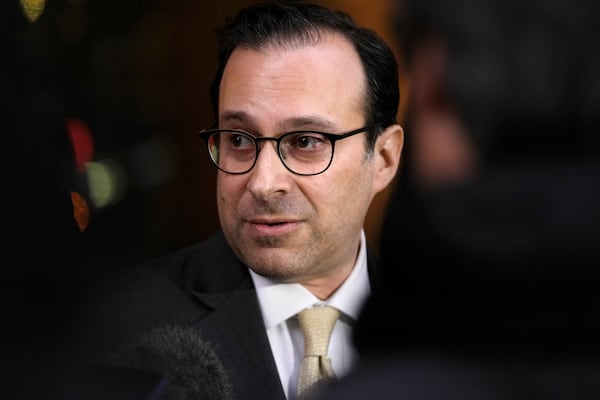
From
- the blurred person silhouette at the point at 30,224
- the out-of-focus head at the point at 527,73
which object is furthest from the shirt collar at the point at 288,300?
the out-of-focus head at the point at 527,73

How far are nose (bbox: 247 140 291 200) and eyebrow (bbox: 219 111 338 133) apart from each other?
0.13 ft

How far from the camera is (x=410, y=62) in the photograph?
0.92 m

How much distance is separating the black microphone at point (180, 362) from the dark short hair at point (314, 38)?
394mm

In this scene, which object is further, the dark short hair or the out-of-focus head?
the dark short hair

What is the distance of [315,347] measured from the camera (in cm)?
139

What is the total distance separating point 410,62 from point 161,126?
1.16 meters

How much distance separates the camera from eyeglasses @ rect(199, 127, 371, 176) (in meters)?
1.36

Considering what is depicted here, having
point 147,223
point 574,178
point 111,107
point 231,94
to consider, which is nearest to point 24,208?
point 231,94

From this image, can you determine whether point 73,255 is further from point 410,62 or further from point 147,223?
point 147,223

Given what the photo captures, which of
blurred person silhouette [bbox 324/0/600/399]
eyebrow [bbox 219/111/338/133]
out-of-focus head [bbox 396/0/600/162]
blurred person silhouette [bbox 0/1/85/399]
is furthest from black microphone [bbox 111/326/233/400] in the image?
out-of-focus head [bbox 396/0/600/162]

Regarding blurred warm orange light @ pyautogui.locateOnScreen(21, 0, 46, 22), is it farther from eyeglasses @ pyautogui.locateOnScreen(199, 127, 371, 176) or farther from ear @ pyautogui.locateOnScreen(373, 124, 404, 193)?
ear @ pyautogui.locateOnScreen(373, 124, 404, 193)

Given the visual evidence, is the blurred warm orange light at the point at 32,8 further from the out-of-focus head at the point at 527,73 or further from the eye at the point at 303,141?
the out-of-focus head at the point at 527,73

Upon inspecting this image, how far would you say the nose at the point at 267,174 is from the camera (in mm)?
1346

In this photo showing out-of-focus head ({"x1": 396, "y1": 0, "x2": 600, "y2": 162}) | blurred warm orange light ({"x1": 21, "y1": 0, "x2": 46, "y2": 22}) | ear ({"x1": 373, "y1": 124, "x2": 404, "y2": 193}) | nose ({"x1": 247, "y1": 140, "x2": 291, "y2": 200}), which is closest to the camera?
out-of-focus head ({"x1": 396, "y1": 0, "x2": 600, "y2": 162})
